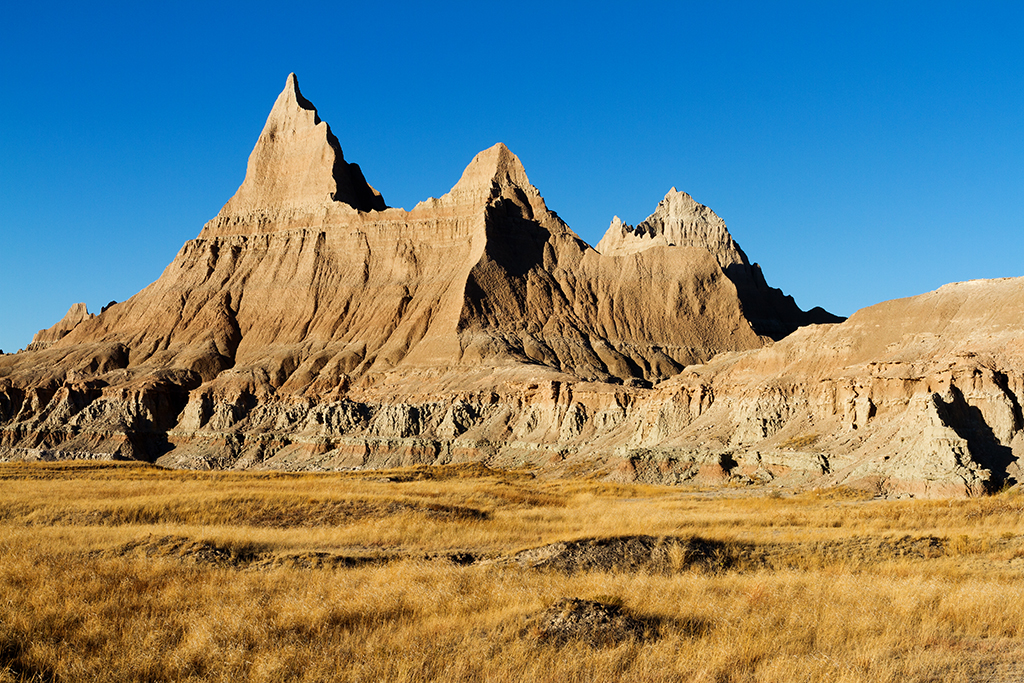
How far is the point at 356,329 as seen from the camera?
4058 inches

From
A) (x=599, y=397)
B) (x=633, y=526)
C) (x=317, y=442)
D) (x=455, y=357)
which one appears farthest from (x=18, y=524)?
(x=455, y=357)

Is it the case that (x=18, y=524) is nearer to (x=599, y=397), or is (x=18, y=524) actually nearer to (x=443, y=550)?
(x=443, y=550)

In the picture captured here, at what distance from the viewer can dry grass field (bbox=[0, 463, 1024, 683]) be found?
9055mm

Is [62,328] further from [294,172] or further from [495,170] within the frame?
[495,170]

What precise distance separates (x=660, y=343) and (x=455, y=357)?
95.6ft

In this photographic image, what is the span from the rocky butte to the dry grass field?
19.7 metres

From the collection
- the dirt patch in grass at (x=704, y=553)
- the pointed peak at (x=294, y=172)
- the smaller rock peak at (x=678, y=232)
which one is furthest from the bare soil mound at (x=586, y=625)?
the smaller rock peak at (x=678, y=232)

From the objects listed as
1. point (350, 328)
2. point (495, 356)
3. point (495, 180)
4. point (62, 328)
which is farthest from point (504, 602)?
point (62, 328)

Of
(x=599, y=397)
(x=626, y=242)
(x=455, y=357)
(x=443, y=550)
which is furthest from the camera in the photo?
(x=626, y=242)

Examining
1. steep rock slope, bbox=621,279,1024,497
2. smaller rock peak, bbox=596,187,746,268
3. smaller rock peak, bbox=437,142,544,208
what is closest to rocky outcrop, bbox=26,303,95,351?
smaller rock peak, bbox=437,142,544,208

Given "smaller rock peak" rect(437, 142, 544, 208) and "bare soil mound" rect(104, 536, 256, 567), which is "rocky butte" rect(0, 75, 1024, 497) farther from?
"bare soil mound" rect(104, 536, 256, 567)

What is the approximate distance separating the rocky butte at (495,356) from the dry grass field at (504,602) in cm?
1974

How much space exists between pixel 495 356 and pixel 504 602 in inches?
3074

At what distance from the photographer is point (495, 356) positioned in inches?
3536
